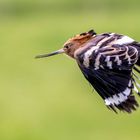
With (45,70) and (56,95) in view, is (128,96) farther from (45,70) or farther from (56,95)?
(45,70)

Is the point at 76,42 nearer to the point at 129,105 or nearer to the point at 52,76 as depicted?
the point at 129,105

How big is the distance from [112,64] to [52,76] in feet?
24.2

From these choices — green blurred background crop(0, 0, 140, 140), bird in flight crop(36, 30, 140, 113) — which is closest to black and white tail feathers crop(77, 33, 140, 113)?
bird in flight crop(36, 30, 140, 113)

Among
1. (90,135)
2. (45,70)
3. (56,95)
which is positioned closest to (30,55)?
(45,70)

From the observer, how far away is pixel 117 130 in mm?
7738

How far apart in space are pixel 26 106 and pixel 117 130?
4.62 feet

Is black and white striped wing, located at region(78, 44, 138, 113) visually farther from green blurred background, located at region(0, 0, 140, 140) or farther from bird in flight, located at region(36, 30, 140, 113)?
green blurred background, located at region(0, 0, 140, 140)

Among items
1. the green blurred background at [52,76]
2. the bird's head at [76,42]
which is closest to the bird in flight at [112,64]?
the bird's head at [76,42]

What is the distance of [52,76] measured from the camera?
34.1ft

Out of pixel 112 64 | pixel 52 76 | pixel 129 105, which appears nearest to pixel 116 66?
pixel 112 64

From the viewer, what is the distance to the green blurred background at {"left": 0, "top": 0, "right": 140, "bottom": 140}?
8.02 m

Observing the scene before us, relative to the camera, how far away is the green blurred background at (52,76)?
8016mm

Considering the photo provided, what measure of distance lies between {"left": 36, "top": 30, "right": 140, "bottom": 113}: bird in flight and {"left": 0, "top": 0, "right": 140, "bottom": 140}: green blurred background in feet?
13.8

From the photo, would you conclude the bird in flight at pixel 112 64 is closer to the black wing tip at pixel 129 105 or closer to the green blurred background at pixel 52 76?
the black wing tip at pixel 129 105
